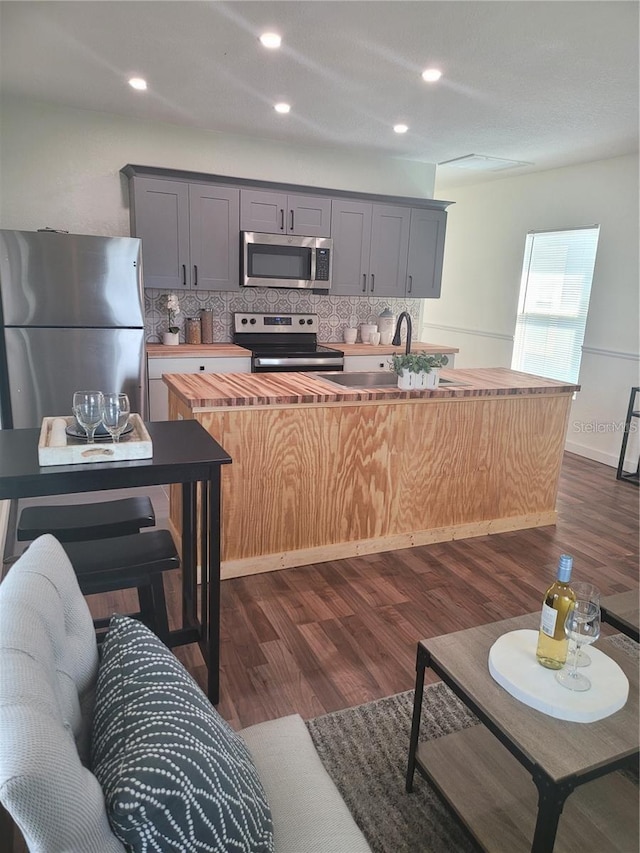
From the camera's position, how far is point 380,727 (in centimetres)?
192

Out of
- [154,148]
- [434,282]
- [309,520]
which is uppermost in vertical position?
[154,148]

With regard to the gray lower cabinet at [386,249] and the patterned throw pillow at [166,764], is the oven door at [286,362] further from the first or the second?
the patterned throw pillow at [166,764]

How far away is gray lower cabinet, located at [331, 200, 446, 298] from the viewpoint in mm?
5035

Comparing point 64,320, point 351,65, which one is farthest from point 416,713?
point 64,320

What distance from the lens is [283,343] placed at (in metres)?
5.08

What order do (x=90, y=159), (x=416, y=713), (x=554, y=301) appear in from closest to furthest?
(x=416, y=713) → (x=90, y=159) → (x=554, y=301)

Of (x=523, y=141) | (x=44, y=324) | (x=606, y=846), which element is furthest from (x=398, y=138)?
(x=606, y=846)

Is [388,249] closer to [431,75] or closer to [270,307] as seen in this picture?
[270,307]

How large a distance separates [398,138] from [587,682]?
4.24 metres

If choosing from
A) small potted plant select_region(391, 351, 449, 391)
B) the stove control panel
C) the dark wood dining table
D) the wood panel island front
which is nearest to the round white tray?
the dark wood dining table

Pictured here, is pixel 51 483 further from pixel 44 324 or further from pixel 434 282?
pixel 434 282

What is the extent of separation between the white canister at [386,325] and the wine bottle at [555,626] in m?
4.16

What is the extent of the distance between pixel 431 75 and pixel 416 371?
1601 millimetres

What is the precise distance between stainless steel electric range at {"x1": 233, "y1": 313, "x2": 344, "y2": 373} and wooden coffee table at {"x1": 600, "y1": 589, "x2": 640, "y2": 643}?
10.4 ft
